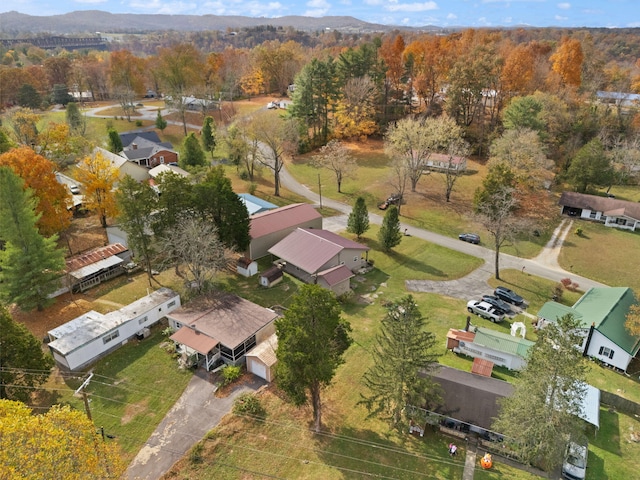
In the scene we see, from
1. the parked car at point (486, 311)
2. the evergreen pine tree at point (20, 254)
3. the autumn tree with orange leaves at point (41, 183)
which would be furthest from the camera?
the autumn tree with orange leaves at point (41, 183)

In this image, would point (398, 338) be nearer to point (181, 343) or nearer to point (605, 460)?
point (605, 460)

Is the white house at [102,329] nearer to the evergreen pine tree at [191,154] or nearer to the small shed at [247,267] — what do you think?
the small shed at [247,267]

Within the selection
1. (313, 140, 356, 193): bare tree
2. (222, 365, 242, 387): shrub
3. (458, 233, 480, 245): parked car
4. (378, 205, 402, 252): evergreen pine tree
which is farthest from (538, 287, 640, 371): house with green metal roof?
(313, 140, 356, 193): bare tree

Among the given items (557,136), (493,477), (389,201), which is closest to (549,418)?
(493,477)

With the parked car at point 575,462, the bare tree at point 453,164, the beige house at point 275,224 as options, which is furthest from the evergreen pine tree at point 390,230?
the parked car at point 575,462

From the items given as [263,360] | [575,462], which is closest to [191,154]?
[263,360]
